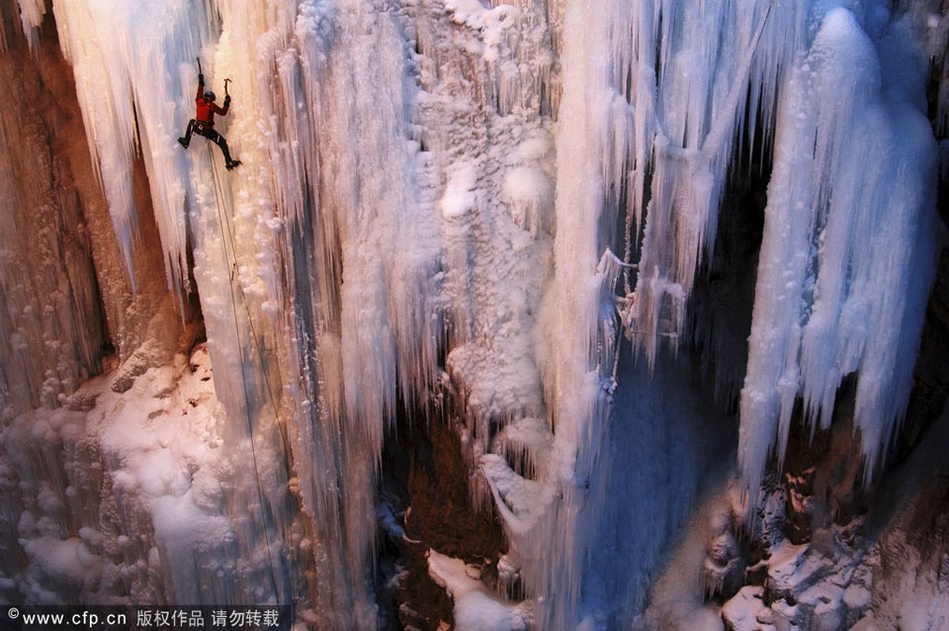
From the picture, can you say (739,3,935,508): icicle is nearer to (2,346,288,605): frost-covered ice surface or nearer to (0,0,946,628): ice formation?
(0,0,946,628): ice formation

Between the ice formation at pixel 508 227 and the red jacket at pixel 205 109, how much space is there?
17 cm

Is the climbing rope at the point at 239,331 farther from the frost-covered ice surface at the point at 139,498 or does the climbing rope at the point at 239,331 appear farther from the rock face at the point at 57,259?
the rock face at the point at 57,259

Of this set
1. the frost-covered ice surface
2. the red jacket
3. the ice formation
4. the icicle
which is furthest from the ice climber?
the icicle

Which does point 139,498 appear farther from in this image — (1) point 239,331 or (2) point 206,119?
(2) point 206,119

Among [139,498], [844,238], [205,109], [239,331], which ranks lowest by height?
[139,498]

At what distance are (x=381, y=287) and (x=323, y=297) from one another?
439 millimetres

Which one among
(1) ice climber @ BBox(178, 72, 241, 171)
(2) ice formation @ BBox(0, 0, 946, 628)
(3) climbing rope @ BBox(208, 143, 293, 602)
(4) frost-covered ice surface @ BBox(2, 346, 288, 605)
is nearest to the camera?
(2) ice formation @ BBox(0, 0, 946, 628)

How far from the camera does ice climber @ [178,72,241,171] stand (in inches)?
183

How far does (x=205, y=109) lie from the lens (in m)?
4.64

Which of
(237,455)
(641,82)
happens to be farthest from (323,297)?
(641,82)

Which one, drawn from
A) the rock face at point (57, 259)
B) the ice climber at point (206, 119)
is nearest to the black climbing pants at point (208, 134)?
the ice climber at point (206, 119)

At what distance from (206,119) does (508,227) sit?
1.88m

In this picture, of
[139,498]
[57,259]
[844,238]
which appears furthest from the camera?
[57,259]

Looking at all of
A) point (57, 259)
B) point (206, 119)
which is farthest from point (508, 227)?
point (57, 259)
